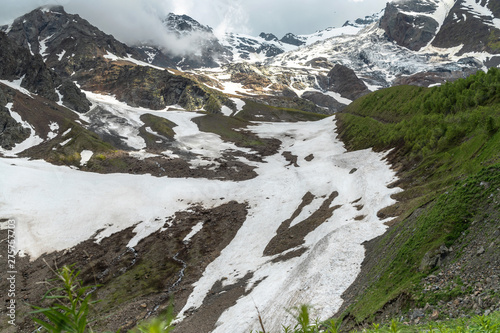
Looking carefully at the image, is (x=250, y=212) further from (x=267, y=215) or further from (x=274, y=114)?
(x=274, y=114)

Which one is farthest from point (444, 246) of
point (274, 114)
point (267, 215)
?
point (274, 114)

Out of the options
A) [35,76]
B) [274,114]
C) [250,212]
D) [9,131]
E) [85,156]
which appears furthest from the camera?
[274,114]

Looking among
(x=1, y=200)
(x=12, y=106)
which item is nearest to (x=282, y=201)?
(x=1, y=200)

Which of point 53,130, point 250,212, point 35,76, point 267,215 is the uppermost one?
point 35,76

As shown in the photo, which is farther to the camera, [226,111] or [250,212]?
[226,111]

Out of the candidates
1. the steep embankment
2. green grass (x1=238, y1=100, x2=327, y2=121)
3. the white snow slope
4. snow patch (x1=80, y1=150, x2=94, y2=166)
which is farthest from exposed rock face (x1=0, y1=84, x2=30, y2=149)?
green grass (x1=238, y1=100, x2=327, y2=121)

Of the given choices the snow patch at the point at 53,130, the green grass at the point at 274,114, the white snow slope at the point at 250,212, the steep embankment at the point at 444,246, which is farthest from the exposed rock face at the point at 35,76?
the steep embankment at the point at 444,246

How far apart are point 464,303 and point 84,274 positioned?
3828cm

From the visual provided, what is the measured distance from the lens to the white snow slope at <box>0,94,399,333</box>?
2277 centimetres

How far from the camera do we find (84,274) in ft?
116

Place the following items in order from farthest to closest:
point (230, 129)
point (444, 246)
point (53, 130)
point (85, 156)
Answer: point (230, 129)
point (53, 130)
point (85, 156)
point (444, 246)

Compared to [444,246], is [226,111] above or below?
above

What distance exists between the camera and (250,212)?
49.6 m

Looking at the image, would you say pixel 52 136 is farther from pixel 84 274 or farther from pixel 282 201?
pixel 282 201
